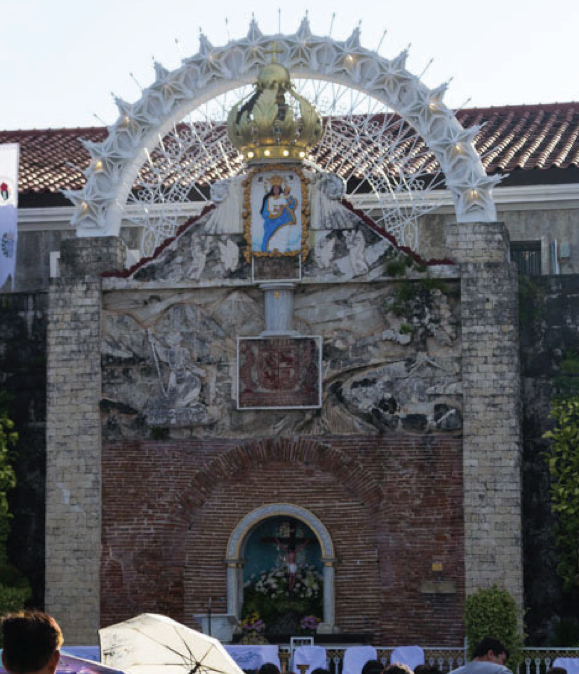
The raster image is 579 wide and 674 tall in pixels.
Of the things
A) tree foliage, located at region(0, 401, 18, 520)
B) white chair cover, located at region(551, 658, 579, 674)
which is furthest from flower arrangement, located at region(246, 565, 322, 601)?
white chair cover, located at region(551, 658, 579, 674)

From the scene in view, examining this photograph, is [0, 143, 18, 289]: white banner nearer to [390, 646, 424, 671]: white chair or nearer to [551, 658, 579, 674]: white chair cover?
[390, 646, 424, 671]: white chair

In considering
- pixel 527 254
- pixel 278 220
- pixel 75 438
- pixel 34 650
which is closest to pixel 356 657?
pixel 75 438

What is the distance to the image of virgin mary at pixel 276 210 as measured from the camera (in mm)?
25766

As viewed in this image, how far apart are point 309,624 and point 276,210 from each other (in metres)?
6.78

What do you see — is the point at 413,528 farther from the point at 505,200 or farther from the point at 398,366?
the point at 505,200

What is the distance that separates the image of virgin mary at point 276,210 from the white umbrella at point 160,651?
15.4 meters

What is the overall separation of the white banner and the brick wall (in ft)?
14.2

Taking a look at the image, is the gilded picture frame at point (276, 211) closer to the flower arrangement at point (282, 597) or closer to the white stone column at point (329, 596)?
the white stone column at point (329, 596)

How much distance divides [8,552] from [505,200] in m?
11.2

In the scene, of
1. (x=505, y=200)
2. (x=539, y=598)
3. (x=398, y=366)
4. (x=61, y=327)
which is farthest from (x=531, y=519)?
(x=61, y=327)

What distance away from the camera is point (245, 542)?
2564 cm

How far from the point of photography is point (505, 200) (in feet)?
96.1

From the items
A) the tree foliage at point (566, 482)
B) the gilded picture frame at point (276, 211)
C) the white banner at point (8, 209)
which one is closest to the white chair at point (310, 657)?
the tree foliage at point (566, 482)

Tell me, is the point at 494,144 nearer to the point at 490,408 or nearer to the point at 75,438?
the point at 490,408
